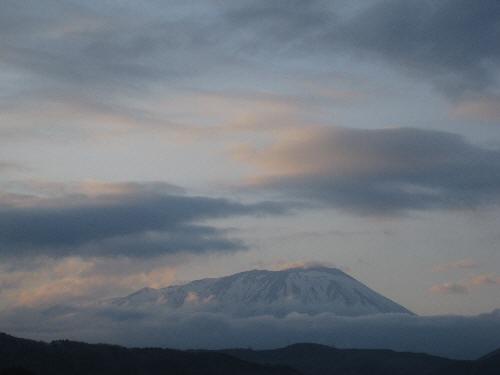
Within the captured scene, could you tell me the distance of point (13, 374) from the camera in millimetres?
158000
